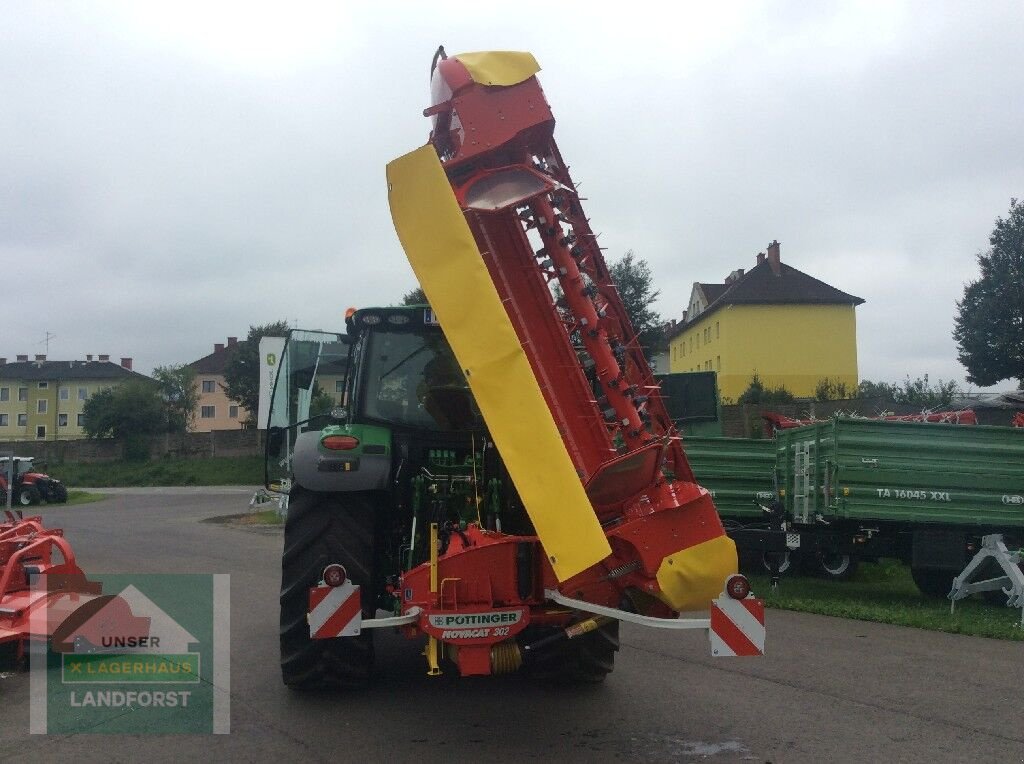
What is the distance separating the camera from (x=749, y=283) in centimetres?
4844

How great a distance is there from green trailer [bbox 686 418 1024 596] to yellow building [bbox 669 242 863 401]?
109 ft

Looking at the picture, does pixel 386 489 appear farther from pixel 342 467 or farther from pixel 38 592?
pixel 38 592

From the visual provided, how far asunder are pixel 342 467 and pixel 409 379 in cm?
86

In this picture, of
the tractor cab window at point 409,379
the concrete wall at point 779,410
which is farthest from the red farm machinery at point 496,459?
the concrete wall at point 779,410

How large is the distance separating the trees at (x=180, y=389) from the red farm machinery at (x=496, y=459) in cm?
6176

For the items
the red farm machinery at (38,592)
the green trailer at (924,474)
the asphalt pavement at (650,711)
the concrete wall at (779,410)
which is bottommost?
the asphalt pavement at (650,711)

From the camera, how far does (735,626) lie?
4.47 meters

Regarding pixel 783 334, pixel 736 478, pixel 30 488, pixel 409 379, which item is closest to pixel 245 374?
pixel 30 488

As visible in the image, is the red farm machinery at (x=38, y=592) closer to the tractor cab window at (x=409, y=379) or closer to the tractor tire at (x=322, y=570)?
the tractor tire at (x=322, y=570)

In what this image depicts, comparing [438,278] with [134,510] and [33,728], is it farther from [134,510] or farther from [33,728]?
[134,510]

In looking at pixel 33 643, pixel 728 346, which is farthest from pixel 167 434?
pixel 33 643

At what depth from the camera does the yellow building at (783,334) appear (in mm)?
44500

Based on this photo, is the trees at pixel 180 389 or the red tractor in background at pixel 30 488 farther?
the trees at pixel 180 389

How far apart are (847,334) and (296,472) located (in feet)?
149
